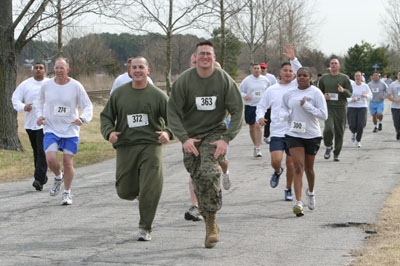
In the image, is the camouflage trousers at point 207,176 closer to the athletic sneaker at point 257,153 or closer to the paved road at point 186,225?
the paved road at point 186,225

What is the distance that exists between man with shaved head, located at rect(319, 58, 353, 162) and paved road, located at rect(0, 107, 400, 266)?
5.87 feet

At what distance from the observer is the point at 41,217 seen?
8375mm

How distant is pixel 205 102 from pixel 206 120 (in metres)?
0.19

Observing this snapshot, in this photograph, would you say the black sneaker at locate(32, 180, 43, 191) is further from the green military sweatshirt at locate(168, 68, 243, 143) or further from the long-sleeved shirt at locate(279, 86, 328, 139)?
the green military sweatshirt at locate(168, 68, 243, 143)

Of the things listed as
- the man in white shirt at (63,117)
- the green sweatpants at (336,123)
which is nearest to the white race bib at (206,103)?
the man in white shirt at (63,117)

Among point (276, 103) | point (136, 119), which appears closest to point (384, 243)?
point (136, 119)

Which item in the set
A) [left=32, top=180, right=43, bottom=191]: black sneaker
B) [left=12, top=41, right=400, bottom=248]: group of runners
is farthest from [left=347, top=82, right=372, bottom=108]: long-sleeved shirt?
[left=32, top=180, right=43, bottom=191]: black sneaker

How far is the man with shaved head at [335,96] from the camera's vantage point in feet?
45.3

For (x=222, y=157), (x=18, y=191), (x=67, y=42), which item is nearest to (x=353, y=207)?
(x=222, y=157)

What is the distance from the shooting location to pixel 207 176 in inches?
258

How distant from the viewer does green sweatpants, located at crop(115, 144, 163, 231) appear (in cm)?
695

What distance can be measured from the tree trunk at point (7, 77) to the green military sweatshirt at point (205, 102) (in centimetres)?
1048

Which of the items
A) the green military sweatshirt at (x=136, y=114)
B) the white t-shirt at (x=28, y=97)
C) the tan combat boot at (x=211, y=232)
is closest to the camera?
the tan combat boot at (x=211, y=232)

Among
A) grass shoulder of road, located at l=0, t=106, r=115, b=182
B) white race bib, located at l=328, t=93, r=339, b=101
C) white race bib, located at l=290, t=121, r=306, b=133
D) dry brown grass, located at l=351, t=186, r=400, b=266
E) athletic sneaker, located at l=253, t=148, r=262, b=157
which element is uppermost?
white race bib, located at l=328, t=93, r=339, b=101
